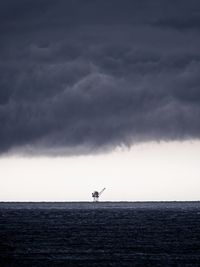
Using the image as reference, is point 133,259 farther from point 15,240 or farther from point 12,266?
point 15,240

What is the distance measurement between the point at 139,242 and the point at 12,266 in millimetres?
25480

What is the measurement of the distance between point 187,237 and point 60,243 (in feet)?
55.1

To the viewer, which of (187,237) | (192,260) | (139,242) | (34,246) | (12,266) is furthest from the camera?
(187,237)

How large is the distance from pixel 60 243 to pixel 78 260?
55.2 ft

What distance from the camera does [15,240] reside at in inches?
3115

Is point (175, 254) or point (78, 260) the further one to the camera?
point (175, 254)

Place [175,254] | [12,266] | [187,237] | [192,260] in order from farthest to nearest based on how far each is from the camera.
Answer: [187,237] < [175,254] < [192,260] < [12,266]

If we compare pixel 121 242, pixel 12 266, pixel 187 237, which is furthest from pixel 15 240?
pixel 12 266

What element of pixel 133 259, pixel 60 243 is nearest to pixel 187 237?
pixel 60 243

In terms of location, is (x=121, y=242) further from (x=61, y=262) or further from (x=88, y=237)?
(x=61, y=262)

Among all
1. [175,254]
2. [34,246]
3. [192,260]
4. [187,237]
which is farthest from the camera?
[187,237]

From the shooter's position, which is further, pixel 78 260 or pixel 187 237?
pixel 187 237

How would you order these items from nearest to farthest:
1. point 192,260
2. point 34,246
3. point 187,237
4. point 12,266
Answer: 1. point 12,266
2. point 192,260
3. point 34,246
4. point 187,237

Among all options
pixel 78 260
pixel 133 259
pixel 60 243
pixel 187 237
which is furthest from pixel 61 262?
pixel 187 237
